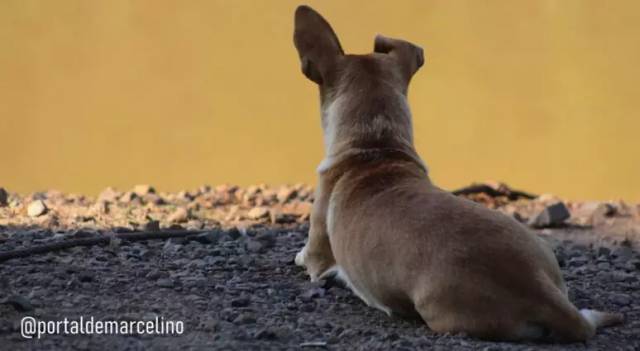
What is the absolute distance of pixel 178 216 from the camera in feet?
23.8

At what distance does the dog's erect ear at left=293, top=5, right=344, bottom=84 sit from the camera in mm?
5379

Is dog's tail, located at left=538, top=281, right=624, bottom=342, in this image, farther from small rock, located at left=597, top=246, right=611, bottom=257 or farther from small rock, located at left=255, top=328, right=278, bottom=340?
small rock, located at left=597, top=246, right=611, bottom=257

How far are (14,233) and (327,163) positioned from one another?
6.10ft

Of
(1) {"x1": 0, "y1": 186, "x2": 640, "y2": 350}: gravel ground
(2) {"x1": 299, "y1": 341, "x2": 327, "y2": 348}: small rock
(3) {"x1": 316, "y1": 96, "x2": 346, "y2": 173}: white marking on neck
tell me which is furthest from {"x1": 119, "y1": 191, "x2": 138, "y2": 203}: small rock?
(2) {"x1": 299, "y1": 341, "x2": 327, "y2": 348}: small rock

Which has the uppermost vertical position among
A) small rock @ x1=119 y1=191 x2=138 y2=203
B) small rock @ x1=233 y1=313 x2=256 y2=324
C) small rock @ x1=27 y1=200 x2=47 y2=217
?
small rock @ x1=119 y1=191 x2=138 y2=203

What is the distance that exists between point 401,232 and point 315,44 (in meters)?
1.24

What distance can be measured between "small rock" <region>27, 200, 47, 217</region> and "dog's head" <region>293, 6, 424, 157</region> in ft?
7.80

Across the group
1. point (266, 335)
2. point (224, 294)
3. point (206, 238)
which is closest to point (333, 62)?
point (224, 294)

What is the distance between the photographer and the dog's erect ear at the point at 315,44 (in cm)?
538

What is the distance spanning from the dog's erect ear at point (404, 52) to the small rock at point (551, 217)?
2.33 m

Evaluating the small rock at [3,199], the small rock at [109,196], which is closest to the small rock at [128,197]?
the small rock at [109,196]

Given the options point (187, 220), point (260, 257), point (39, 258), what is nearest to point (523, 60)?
point (187, 220)

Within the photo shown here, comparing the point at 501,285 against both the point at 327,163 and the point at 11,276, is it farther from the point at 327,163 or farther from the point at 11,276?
the point at 11,276

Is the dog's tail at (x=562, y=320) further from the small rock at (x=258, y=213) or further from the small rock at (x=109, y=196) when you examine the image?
the small rock at (x=109, y=196)
